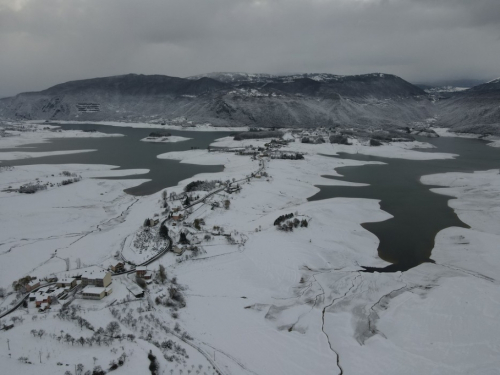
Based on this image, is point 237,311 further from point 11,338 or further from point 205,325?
point 11,338

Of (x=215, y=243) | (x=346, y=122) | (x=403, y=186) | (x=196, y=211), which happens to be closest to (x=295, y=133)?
(x=346, y=122)

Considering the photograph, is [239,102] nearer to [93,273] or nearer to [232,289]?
[232,289]

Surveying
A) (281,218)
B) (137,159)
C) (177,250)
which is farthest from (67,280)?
(137,159)

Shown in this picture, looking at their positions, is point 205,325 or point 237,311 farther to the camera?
point 237,311

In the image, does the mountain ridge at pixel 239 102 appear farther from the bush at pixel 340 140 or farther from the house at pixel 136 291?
the house at pixel 136 291

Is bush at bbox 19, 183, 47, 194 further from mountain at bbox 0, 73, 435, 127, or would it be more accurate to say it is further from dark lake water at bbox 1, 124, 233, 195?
mountain at bbox 0, 73, 435, 127
